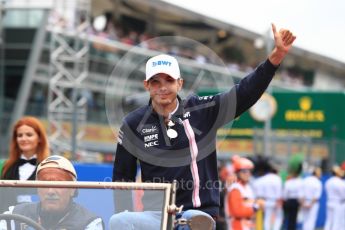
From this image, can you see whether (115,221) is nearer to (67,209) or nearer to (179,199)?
(67,209)

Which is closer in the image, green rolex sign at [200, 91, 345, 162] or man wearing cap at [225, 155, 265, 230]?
man wearing cap at [225, 155, 265, 230]

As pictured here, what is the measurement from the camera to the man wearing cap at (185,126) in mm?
5973

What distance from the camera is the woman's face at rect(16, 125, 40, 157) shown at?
8961mm

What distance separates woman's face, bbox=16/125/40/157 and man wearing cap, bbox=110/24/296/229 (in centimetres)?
275

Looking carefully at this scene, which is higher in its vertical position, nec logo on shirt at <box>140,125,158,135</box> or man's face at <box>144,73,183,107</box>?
man's face at <box>144,73,183,107</box>

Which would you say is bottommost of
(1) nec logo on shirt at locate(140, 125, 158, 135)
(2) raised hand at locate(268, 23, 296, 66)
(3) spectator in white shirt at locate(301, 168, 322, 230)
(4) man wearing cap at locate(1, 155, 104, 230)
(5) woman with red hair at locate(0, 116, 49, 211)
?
(4) man wearing cap at locate(1, 155, 104, 230)

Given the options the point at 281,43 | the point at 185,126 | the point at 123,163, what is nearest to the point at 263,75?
the point at 281,43

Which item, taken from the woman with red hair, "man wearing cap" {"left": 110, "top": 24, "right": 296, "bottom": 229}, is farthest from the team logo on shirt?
the woman with red hair

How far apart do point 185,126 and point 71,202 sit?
4.71ft

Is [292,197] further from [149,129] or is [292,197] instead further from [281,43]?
[281,43]

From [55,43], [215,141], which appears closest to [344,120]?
[55,43]

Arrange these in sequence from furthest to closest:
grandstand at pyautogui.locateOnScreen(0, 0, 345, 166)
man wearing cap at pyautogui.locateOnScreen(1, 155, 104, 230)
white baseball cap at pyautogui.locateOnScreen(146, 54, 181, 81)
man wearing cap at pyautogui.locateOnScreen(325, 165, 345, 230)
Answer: grandstand at pyautogui.locateOnScreen(0, 0, 345, 166), man wearing cap at pyautogui.locateOnScreen(325, 165, 345, 230), white baseball cap at pyautogui.locateOnScreen(146, 54, 181, 81), man wearing cap at pyautogui.locateOnScreen(1, 155, 104, 230)

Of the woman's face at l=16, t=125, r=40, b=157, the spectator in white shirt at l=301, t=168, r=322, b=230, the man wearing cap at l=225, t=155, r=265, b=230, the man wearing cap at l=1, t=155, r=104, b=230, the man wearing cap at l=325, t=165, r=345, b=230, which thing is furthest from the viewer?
the man wearing cap at l=325, t=165, r=345, b=230

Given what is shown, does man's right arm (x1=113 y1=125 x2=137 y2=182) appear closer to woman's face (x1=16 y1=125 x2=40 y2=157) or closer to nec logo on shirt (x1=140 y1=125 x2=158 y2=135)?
nec logo on shirt (x1=140 y1=125 x2=158 y2=135)
